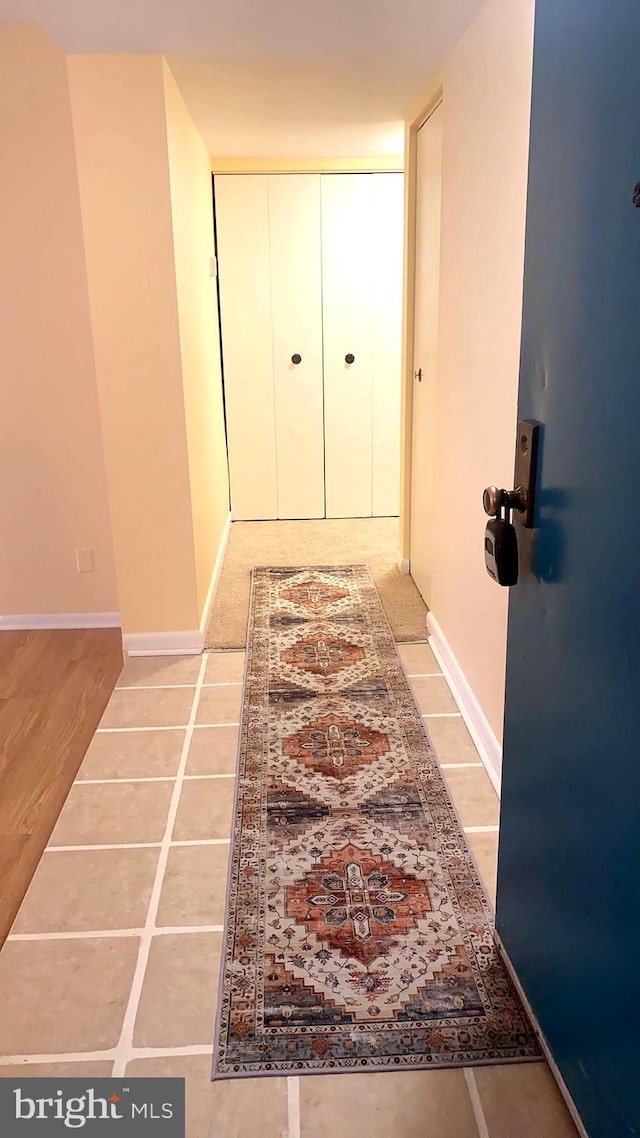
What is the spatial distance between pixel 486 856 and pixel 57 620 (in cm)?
234

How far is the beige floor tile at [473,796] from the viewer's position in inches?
85.3

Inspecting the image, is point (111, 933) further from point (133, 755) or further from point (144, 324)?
point (144, 324)

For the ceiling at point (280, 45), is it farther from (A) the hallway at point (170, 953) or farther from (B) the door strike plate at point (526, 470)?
(A) the hallway at point (170, 953)

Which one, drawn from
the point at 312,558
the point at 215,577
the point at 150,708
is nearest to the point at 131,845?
the point at 150,708

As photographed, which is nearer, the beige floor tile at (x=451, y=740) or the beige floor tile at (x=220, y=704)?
the beige floor tile at (x=451, y=740)

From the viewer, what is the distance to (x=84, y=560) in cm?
357

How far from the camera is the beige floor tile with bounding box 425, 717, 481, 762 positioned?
8.08 ft

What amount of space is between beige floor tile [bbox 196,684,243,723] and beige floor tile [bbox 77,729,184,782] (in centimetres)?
14

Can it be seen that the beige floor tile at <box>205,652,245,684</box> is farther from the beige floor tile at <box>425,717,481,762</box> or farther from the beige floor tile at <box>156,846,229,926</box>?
the beige floor tile at <box>156,846,229,926</box>

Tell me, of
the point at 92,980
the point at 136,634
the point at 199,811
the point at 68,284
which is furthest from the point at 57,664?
the point at 92,980

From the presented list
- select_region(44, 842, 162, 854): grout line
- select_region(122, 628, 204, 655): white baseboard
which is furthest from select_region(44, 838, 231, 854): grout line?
select_region(122, 628, 204, 655): white baseboard

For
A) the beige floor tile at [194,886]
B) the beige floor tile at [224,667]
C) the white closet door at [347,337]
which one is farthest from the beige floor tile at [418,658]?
the white closet door at [347,337]

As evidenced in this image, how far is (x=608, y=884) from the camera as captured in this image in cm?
111

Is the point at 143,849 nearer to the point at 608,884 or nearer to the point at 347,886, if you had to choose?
the point at 347,886
